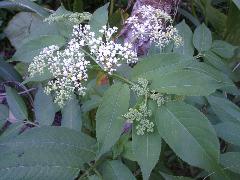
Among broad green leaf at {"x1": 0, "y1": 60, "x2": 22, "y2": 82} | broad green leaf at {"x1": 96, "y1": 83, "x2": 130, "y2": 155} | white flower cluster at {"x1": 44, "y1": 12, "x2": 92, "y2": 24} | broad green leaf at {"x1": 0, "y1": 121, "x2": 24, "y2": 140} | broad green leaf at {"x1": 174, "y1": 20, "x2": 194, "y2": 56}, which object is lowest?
broad green leaf at {"x1": 0, "y1": 60, "x2": 22, "y2": 82}

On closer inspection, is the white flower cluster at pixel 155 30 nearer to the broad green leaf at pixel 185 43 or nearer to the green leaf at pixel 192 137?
the broad green leaf at pixel 185 43

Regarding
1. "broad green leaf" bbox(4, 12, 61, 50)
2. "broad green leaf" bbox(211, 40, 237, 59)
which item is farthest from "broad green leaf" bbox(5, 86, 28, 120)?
"broad green leaf" bbox(4, 12, 61, 50)

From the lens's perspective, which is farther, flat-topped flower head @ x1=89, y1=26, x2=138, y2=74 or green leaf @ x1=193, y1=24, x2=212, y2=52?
green leaf @ x1=193, y1=24, x2=212, y2=52

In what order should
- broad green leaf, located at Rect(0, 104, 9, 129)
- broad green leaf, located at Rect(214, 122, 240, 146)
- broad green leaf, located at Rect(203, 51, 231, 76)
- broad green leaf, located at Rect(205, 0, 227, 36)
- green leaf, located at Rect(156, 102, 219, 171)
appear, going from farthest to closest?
broad green leaf, located at Rect(205, 0, 227, 36)
broad green leaf, located at Rect(203, 51, 231, 76)
broad green leaf, located at Rect(0, 104, 9, 129)
broad green leaf, located at Rect(214, 122, 240, 146)
green leaf, located at Rect(156, 102, 219, 171)

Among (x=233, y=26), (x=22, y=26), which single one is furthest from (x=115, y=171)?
(x=22, y=26)

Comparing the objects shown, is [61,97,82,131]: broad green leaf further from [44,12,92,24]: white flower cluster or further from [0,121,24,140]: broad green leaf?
[44,12,92,24]: white flower cluster

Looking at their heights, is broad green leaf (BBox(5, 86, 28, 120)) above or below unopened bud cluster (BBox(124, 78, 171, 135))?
below

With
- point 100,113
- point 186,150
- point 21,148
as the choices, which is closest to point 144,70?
point 100,113
